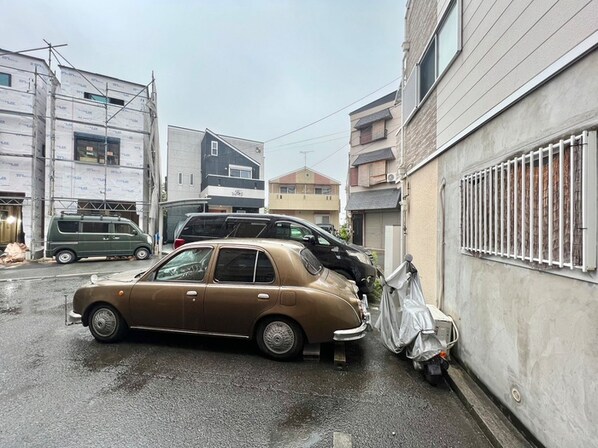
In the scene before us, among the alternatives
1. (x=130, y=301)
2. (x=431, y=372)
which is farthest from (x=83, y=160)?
(x=431, y=372)

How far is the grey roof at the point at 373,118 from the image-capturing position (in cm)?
1853

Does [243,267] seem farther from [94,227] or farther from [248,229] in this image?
[94,227]

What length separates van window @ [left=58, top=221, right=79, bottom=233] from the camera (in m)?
11.0

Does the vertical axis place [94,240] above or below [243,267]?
below

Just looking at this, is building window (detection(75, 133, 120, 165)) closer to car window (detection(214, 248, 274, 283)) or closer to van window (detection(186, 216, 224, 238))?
van window (detection(186, 216, 224, 238))

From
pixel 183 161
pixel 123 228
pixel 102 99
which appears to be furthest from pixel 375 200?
pixel 102 99

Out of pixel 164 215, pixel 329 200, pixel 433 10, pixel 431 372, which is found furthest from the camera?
pixel 329 200

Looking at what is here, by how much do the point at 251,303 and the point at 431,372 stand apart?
2015 mm

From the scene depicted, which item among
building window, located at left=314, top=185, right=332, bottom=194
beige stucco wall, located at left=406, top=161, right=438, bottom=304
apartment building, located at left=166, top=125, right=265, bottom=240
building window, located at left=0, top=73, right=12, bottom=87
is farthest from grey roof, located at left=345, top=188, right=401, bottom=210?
building window, located at left=0, top=73, right=12, bottom=87

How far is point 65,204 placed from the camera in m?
13.7

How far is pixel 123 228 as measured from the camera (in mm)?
12125

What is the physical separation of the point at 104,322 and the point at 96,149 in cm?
1405

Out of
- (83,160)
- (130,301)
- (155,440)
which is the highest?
(83,160)

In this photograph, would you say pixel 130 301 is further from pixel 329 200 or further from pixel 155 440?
pixel 329 200
